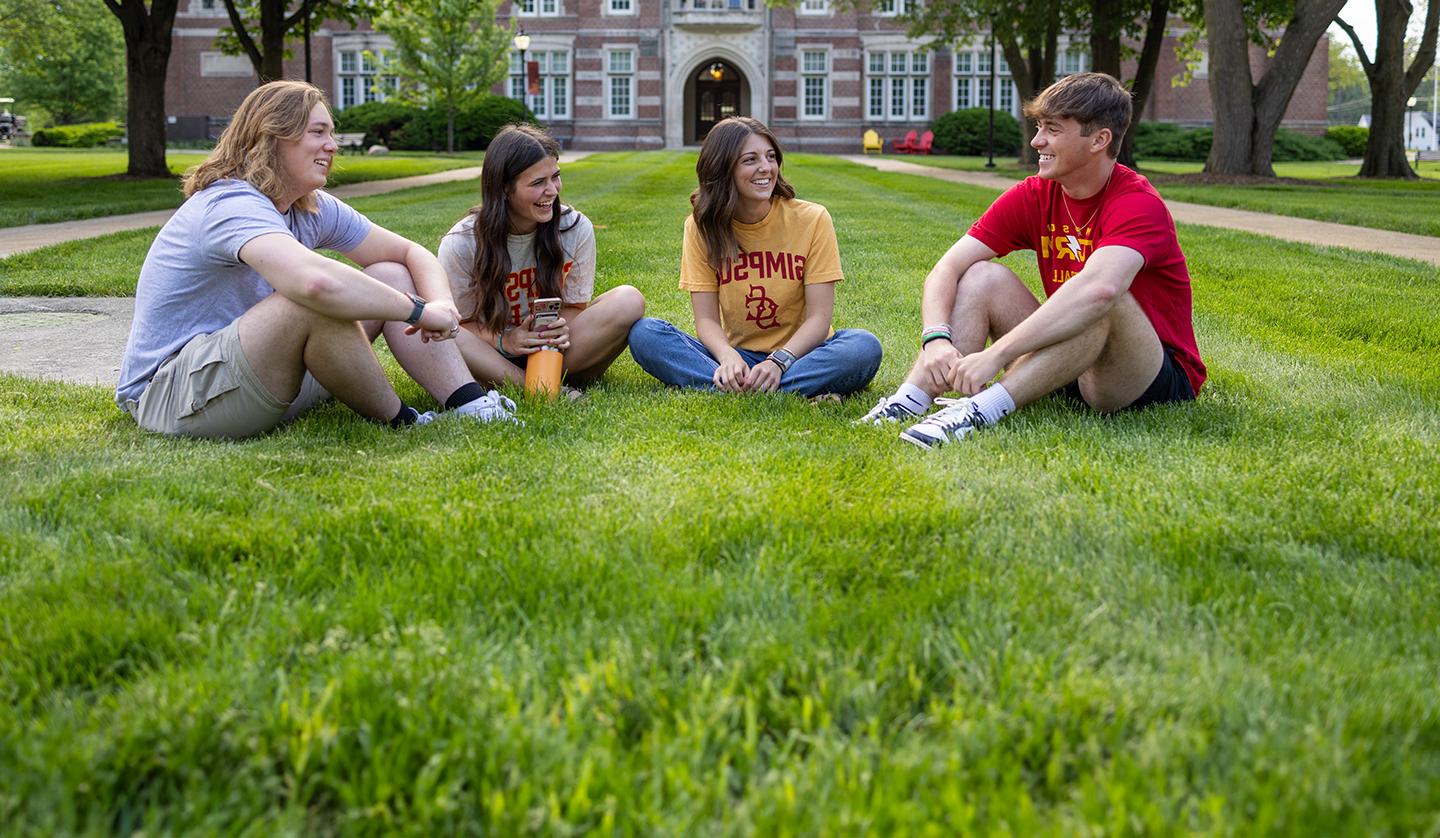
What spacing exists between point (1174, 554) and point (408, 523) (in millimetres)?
1647

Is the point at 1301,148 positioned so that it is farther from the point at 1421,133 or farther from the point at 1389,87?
the point at 1421,133

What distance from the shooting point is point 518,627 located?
2.29 metres

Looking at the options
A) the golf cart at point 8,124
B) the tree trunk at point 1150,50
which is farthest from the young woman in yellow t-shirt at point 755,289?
the golf cart at point 8,124

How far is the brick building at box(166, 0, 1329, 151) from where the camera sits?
154 ft

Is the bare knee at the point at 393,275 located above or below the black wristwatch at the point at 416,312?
above

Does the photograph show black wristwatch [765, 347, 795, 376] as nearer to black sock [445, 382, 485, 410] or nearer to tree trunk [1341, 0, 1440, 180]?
black sock [445, 382, 485, 410]

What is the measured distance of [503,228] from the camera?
444cm

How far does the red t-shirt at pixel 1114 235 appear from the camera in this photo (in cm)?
380

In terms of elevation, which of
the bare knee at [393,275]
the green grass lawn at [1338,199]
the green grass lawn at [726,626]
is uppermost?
the green grass lawn at [1338,199]

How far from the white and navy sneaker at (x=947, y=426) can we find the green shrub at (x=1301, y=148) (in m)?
37.9

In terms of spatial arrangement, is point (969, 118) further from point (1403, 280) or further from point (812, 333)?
point (812, 333)

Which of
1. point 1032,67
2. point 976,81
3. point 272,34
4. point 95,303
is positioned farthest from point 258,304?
point 976,81

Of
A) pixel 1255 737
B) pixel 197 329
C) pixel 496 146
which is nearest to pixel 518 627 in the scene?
pixel 1255 737

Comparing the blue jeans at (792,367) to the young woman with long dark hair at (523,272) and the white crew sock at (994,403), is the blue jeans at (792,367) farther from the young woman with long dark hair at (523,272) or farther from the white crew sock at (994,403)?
the white crew sock at (994,403)
